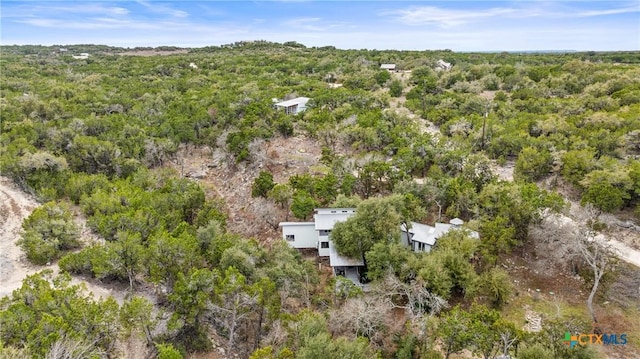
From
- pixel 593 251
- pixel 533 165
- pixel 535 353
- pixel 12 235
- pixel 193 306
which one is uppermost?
pixel 533 165

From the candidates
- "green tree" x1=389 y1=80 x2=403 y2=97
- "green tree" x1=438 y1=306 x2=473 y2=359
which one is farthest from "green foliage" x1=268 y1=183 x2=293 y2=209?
"green tree" x1=389 y1=80 x2=403 y2=97

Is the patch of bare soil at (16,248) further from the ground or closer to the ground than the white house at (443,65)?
closer to the ground

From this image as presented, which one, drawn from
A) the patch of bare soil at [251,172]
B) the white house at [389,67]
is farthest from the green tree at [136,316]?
the white house at [389,67]

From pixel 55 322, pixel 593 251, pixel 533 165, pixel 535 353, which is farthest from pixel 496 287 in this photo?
pixel 55 322

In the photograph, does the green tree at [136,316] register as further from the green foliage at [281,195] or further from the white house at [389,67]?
the white house at [389,67]

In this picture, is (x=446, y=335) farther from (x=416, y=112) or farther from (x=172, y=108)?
(x=172, y=108)

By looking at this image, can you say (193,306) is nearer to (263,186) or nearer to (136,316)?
(136,316)

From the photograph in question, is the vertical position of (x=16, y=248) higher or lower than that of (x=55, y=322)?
lower
